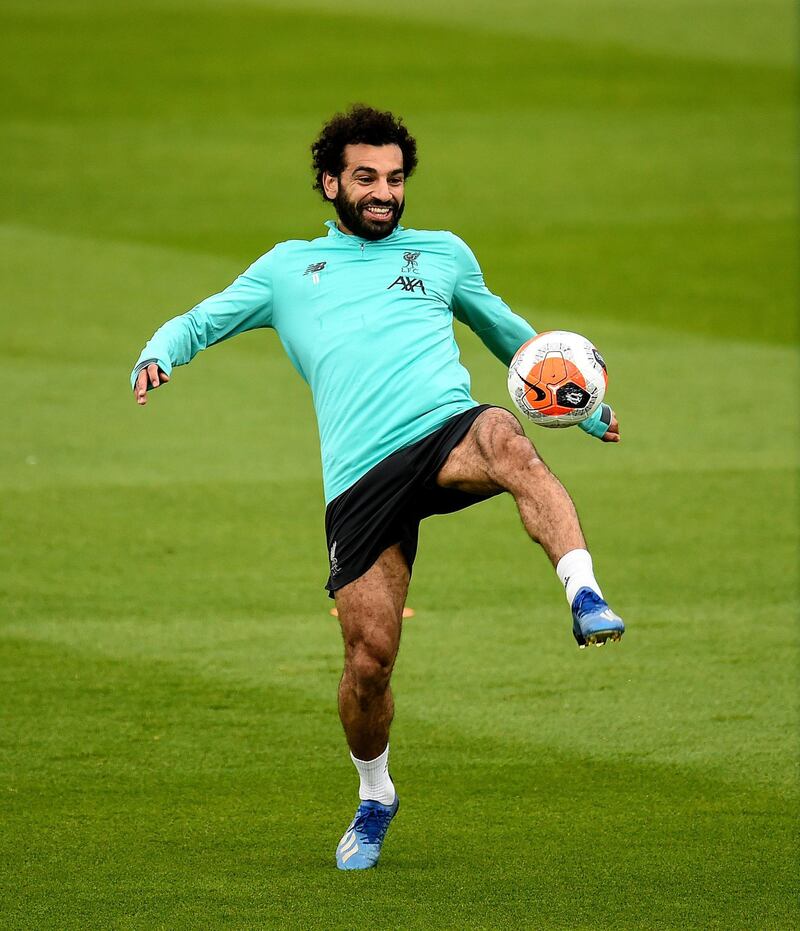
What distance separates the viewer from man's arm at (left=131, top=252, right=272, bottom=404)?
244 inches

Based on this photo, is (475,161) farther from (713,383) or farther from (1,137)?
(713,383)

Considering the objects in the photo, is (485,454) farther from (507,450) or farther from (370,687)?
(370,687)

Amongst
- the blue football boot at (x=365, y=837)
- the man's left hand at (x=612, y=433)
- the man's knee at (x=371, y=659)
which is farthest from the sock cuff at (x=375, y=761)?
the man's left hand at (x=612, y=433)

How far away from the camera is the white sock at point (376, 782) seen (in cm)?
652

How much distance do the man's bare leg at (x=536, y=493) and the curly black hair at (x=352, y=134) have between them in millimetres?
1306

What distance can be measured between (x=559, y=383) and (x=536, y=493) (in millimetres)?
632

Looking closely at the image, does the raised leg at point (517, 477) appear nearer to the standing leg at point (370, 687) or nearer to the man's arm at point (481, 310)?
the standing leg at point (370, 687)

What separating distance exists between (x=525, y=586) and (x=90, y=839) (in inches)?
175

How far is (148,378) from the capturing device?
604cm

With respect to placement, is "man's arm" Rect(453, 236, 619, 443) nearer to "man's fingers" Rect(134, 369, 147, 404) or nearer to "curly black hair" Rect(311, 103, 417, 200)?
"curly black hair" Rect(311, 103, 417, 200)

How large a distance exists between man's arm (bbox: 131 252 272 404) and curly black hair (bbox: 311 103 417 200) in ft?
1.53

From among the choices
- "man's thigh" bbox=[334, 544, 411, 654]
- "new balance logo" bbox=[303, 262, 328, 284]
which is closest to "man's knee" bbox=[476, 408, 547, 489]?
"man's thigh" bbox=[334, 544, 411, 654]

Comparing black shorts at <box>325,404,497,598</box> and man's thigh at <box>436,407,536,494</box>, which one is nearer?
man's thigh at <box>436,407,536,494</box>

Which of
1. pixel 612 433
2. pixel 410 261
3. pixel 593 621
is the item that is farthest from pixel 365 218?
pixel 593 621
